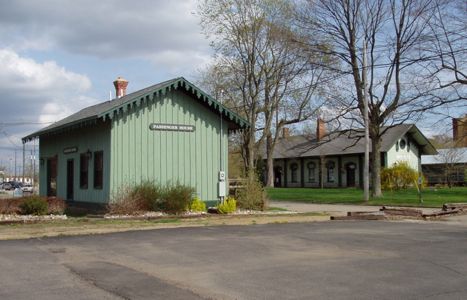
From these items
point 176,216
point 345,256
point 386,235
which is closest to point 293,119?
point 176,216

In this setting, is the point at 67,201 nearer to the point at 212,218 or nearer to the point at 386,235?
the point at 212,218

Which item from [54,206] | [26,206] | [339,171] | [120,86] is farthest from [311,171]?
[26,206]

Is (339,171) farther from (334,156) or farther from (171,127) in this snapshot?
(171,127)

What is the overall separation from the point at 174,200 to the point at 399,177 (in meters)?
29.8

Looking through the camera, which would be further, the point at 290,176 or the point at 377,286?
the point at 290,176

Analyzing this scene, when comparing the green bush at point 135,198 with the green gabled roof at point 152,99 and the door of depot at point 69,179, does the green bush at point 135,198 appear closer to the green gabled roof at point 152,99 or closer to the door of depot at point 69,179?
the green gabled roof at point 152,99

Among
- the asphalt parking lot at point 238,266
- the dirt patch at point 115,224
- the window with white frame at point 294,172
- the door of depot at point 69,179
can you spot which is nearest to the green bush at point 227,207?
the dirt patch at point 115,224

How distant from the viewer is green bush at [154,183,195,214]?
19844 millimetres

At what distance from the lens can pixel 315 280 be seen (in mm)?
8555

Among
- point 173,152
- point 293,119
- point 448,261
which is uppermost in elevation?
point 293,119

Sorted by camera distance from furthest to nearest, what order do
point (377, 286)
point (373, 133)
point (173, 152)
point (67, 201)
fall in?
point (373, 133), point (67, 201), point (173, 152), point (377, 286)

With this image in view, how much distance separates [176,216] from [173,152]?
10.7 feet

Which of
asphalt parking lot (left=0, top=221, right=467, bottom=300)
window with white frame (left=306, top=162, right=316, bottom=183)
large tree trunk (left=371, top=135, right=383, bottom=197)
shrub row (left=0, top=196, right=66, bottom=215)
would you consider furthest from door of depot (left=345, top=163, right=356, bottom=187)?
shrub row (left=0, top=196, right=66, bottom=215)

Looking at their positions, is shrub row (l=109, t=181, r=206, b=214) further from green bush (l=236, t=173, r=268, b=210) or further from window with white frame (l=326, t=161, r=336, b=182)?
window with white frame (l=326, t=161, r=336, b=182)
